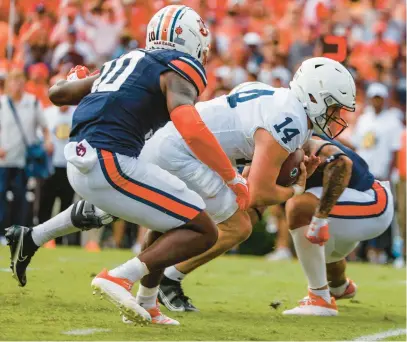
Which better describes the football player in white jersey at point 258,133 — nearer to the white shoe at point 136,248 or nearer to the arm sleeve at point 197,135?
the arm sleeve at point 197,135

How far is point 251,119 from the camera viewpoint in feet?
18.5

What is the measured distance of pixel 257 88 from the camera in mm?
5785

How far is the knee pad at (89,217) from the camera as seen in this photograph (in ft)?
18.2

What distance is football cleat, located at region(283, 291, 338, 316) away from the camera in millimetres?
6203

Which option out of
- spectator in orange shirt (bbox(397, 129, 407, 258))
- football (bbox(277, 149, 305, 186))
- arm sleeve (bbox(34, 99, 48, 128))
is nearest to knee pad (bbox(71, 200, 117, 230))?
football (bbox(277, 149, 305, 186))

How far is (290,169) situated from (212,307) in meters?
1.33

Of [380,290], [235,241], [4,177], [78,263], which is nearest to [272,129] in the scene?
[235,241]

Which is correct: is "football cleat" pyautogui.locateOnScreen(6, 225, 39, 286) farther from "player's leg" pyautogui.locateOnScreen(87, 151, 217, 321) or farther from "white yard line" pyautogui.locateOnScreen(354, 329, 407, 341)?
"white yard line" pyautogui.locateOnScreen(354, 329, 407, 341)

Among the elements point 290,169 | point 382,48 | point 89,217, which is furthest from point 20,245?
point 382,48

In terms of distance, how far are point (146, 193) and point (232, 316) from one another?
1.38 m

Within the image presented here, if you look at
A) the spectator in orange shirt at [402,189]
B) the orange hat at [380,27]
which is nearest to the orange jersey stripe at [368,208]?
the spectator in orange shirt at [402,189]

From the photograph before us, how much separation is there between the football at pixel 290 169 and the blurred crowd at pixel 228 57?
13.7 ft

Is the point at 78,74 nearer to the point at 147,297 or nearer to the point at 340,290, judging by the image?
the point at 147,297

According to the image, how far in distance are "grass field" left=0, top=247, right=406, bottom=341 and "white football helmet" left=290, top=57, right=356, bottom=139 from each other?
1.19 m
